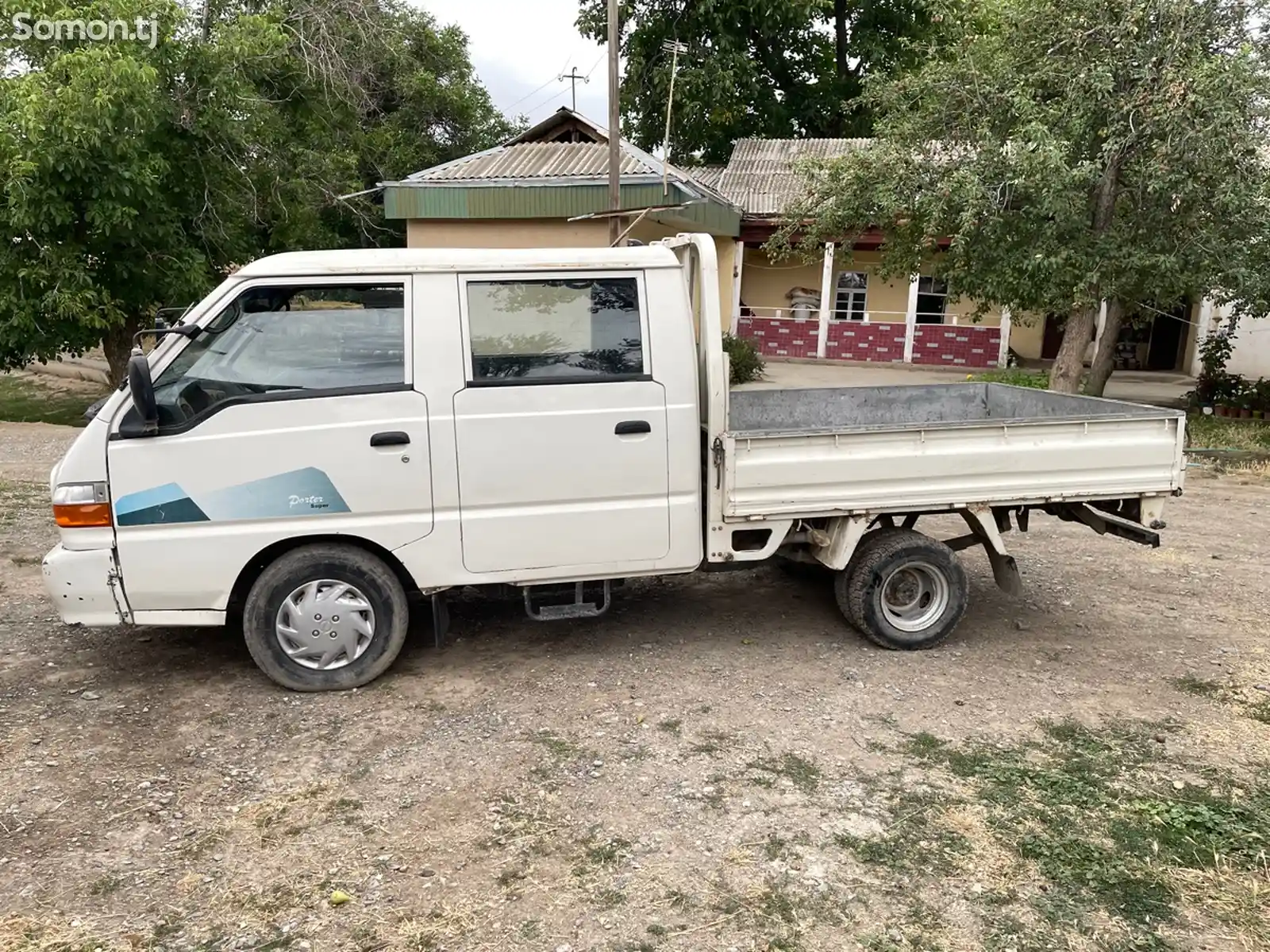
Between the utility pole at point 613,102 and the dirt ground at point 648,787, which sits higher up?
the utility pole at point 613,102

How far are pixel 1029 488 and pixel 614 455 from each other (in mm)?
2211

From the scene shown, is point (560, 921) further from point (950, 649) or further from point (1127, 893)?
point (950, 649)

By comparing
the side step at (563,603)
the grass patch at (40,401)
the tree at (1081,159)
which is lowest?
the grass patch at (40,401)

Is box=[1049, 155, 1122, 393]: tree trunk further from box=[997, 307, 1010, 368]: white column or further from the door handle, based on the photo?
the door handle

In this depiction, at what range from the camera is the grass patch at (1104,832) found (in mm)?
3115

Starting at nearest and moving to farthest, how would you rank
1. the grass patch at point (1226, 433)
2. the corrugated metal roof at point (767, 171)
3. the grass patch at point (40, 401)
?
the grass patch at point (1226, 433) < the grass patch at point (40, 401) < the corrugated metal roof at point (767, 171)

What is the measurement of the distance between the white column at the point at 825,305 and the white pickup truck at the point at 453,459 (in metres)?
17.8

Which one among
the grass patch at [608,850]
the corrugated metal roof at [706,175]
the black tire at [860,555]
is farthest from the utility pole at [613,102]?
the grass patch at [608,850]

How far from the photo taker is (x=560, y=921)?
3.05m

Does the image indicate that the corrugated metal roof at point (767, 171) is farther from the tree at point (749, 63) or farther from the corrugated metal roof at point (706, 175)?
the tree at point (749, 63)

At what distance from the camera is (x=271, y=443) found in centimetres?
430

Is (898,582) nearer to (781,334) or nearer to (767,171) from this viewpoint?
(781,334)

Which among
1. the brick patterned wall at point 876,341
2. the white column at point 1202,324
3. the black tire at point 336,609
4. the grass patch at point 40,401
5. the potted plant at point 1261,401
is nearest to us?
the black tire at point 336,609

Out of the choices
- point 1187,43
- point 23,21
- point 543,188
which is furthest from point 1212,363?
point 23,21
